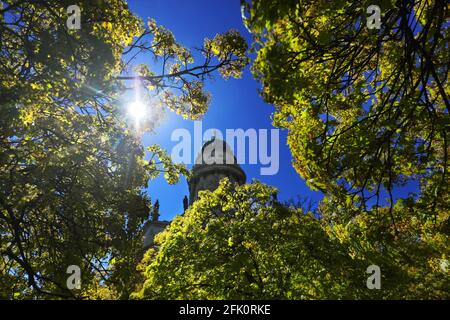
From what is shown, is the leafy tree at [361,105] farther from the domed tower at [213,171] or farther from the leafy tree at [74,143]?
the domed tower at [213,171]

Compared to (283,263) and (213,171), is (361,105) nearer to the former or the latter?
(283,263)

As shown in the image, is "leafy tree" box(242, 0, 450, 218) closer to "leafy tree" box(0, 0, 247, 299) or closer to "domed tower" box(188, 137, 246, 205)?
"leafy tree" box(0, 0, 247, 299)

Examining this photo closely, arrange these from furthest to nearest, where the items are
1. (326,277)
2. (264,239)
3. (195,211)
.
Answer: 1. (195,211)
2. (264,239)
3. (326,277)

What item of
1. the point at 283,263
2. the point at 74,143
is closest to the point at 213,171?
the point at 283,263

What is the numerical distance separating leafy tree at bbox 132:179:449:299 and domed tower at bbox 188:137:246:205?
→ 2104cm

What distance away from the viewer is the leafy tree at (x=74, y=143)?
6594mm

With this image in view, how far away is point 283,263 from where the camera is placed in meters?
11.1

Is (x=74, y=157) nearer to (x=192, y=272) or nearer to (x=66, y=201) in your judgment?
(x=66, y=201)

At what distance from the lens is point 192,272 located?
10.7 meters

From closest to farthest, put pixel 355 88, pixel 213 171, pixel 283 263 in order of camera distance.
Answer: pixel 355 88, pixel 283 263, pixel 213 171

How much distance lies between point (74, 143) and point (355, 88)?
7112 millimetres
